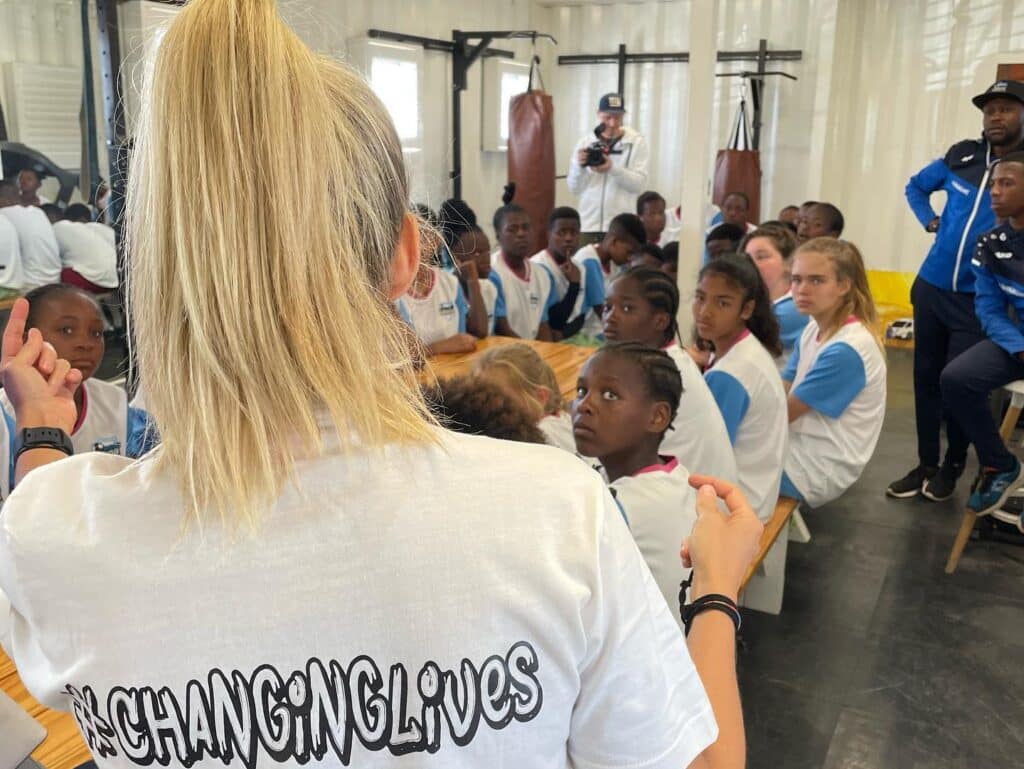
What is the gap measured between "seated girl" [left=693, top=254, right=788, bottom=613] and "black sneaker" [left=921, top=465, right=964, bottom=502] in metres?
1.59

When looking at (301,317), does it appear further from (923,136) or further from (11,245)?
(923,136)

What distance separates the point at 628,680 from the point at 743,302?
83.6 inches

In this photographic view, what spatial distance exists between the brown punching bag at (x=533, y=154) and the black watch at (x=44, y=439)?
5.95 meters

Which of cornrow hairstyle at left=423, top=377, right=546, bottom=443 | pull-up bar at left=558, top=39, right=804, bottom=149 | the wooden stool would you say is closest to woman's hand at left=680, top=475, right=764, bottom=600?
cornrow hairstyle at left=423, top=377, right=546, bottom=443

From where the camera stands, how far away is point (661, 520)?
1.62 m

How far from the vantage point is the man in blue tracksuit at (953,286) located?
3645 millimetres

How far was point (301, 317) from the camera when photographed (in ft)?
1.86

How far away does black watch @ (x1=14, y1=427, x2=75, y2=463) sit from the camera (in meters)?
1.03

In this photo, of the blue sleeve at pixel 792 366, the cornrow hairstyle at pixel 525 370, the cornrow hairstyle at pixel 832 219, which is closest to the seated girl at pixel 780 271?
the blue sleeve at pixel 792 366

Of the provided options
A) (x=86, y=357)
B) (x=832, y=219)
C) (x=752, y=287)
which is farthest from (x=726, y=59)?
(x=86, y=357)

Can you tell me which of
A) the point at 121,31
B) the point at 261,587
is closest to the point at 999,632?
the point at 261,587

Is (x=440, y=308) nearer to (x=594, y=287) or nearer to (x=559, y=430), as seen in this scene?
(x=594, y=287)

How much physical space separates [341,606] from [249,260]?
0.75 feet

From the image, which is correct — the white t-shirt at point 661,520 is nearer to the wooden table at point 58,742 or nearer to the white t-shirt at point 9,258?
the wooden table at point 58,742
